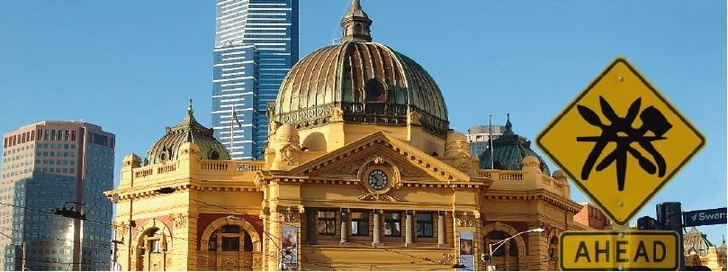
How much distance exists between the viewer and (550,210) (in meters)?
81.3

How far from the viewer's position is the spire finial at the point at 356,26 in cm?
8569

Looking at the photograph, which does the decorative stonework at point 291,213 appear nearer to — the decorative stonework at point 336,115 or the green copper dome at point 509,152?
the decorative stonework at point 336,115

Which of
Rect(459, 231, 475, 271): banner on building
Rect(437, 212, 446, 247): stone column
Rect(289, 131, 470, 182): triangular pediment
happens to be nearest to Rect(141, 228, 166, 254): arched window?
Rect(289, 131, 470, 182): triangular pediment

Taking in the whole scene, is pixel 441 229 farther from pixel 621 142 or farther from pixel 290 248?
pixel 621 142

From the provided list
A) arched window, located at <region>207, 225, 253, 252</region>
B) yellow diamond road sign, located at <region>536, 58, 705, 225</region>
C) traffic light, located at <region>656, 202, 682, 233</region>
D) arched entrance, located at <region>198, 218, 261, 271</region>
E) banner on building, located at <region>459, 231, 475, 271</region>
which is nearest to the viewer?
yellow diamond road sign, located at <region>536, 58, 705, 225</region>

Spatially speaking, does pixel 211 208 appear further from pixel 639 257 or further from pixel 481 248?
pixel 639 257

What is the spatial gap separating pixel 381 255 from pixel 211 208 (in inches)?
410

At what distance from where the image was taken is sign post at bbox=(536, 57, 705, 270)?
33.7 ft

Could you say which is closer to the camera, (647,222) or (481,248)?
(647,222)

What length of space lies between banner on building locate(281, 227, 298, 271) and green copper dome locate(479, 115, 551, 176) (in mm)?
23604

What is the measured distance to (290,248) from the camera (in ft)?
230

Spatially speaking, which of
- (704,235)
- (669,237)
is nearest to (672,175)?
(669,237)

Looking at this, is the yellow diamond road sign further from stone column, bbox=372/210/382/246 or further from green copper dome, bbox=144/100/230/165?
green copper dome, bbox=144/100/230/165

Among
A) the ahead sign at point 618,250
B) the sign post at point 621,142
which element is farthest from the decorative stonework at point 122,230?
the sign post at point 621,142
